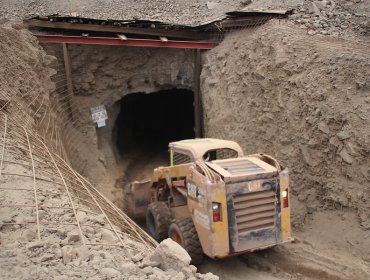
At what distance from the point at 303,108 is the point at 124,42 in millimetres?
6858

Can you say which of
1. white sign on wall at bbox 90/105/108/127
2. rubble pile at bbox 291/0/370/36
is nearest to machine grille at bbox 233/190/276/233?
rubble pile at bbox 291/0/370/36

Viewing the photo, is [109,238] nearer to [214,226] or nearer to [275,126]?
[214,226]

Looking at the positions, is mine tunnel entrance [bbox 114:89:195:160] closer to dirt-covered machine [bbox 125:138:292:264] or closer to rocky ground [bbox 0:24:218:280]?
rocky ground [bbox 0:24:218:280]

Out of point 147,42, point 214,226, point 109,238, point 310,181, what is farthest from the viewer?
point 147,42

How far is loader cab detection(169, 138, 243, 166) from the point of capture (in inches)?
335

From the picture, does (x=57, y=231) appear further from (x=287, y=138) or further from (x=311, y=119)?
(x=287, y=138)

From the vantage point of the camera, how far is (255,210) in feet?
24.6

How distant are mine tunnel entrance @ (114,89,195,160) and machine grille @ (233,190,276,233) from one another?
11019 millimetres

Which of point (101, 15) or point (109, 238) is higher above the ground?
point (101, 15)

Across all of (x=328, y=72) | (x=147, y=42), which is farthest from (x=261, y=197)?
(x=147, y=42)

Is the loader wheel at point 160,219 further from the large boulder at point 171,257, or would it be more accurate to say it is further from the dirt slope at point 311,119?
the large boulder at point 171,257

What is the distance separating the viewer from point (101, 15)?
61.4 feet

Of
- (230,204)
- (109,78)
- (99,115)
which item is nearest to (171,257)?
(230,204)

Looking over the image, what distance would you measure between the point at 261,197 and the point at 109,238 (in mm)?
3399
